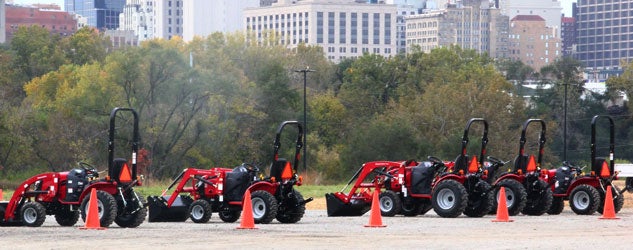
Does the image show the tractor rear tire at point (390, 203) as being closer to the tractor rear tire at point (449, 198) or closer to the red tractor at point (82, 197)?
the tractor rear tire at point (449, 198)

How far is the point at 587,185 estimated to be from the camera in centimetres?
3631

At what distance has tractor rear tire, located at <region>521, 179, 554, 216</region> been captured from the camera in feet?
117

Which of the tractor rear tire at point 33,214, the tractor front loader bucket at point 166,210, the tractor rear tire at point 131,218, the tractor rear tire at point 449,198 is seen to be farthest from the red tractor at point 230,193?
the tractor rear tire at point 449,198

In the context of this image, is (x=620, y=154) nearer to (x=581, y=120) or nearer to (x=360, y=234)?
(x=581, y=120)

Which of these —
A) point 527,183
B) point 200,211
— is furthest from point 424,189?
point 200,211

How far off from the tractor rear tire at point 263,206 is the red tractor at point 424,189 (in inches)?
170

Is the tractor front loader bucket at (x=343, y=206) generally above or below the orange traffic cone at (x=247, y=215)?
below

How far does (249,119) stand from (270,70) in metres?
15.9

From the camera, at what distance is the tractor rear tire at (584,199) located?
118 ft

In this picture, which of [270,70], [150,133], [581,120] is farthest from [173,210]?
[581,120]

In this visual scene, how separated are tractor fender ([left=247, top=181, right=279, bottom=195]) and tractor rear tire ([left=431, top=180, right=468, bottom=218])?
457 centimetres

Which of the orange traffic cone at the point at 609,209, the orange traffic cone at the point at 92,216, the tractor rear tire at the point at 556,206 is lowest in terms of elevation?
the tractor rear tire at the point at 556,206

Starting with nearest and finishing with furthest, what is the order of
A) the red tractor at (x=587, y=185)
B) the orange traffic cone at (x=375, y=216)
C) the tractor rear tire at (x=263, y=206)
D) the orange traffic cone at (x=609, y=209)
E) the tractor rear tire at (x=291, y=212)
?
the orange traffic cone at (x=375, y=216)
the tractor rear tire at (x=263, y=206)
the tractor rear tire at (x=291, y=212)
the orange traffic cone at (x=609, y=209)
the red tractor at (x=587, y=185)

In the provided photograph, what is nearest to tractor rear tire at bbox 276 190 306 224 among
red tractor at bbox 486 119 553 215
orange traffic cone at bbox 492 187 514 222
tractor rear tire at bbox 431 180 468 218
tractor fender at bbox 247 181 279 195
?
tractor fender at bbox 247 181 279 195
